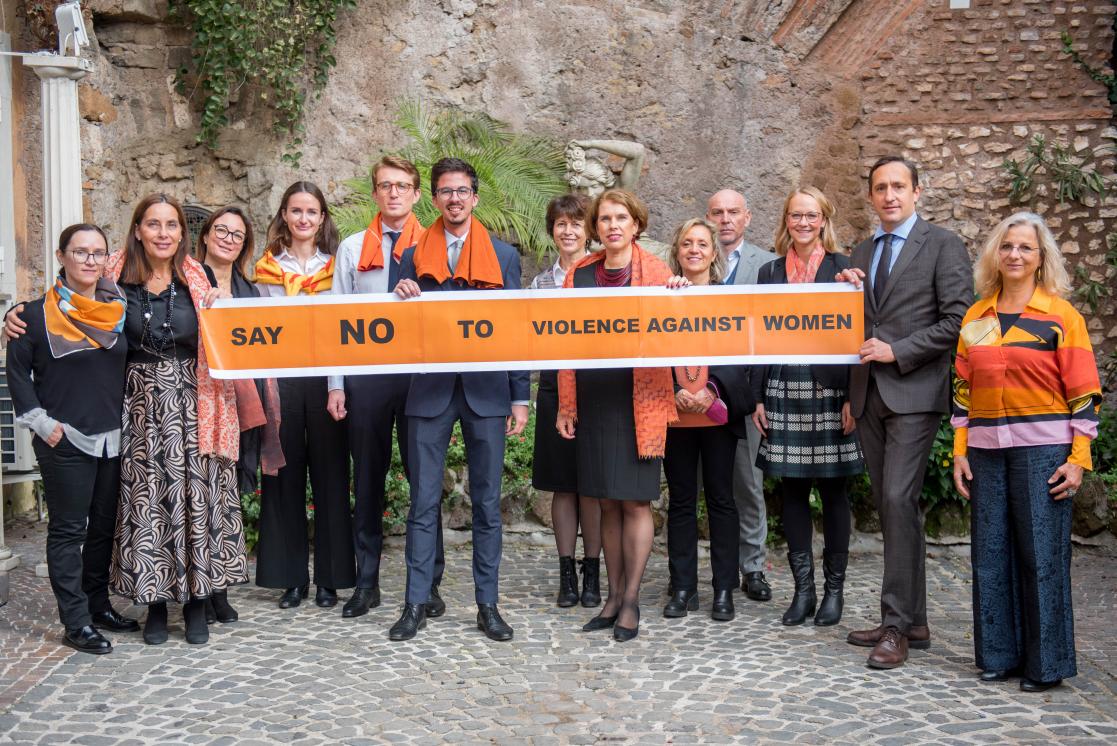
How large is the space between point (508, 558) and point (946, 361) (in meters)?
3.19

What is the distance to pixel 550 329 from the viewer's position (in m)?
5.17

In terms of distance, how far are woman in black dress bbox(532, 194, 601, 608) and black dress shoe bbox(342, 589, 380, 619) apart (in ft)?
3.21

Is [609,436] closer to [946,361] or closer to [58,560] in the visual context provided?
[946,361]

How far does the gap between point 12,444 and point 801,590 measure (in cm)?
591

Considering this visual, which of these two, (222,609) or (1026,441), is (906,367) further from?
(222,609)

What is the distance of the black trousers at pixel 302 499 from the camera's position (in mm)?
5715

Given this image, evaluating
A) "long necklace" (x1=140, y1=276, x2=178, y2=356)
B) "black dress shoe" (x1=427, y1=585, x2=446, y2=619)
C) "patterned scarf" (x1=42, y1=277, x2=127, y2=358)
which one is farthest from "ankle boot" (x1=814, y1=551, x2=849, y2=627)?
"patterned scarf" (x1=42, y1=277, x2=127, y2=358)

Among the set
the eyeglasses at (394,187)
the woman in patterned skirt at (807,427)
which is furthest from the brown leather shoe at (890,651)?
the eyeglasses at (394,187)

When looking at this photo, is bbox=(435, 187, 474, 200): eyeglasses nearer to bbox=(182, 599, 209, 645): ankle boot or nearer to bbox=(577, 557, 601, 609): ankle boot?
bbox=(577, 557, 601, 609): ankle boot

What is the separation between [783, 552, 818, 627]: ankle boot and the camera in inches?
211

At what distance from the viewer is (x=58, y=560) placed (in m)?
5.00

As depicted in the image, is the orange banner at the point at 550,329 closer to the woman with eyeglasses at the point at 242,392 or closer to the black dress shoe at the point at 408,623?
the woman with eyeglasses at the point at 242,392

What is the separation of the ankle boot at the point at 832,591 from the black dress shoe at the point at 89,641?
11.1 ft

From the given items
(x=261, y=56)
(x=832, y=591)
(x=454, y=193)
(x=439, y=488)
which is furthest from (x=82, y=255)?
(x=261, y=56)
